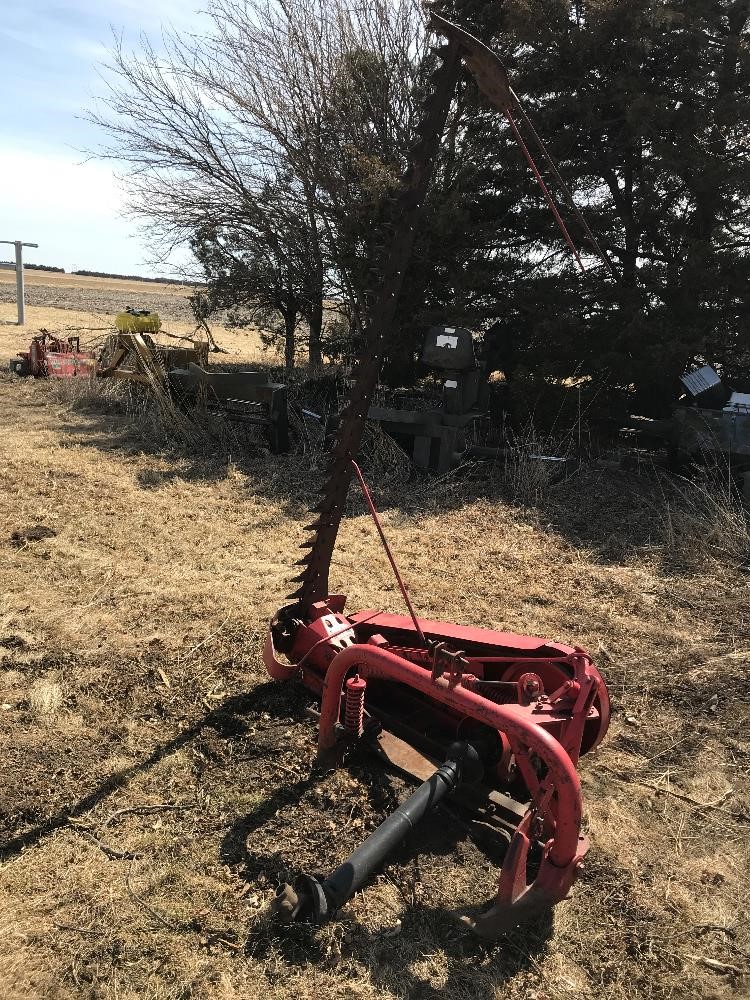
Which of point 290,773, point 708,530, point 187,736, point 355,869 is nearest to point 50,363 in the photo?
point 187,736

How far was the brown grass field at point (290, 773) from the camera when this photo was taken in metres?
2.18

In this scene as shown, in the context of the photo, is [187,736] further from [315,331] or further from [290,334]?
[290,334]

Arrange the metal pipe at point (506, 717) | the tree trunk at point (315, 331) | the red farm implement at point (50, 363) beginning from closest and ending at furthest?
the metal pipe at point (506, 717) → the red farm implement at point (50, 363) → the tree trunk at point (315, 331)

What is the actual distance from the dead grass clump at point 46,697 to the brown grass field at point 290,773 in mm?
11

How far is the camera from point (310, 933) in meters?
2.24

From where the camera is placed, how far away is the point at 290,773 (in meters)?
2.99

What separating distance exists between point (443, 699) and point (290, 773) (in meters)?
0.93

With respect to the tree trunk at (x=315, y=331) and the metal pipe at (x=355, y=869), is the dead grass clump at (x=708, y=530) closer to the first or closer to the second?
the metal pipe at (x=355, y=869)

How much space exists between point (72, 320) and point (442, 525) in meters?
22.4

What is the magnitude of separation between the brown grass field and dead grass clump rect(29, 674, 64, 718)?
0.01 meters

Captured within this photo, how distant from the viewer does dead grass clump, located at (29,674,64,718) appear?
334cm

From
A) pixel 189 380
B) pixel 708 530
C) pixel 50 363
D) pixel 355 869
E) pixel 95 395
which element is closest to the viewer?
pixel 355 869

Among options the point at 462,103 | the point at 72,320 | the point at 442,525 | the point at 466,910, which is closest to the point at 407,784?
the point at 466,910

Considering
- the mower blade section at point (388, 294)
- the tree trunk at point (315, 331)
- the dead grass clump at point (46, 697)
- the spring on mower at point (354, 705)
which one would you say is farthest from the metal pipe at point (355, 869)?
the tree trunk at point (315, 331)
